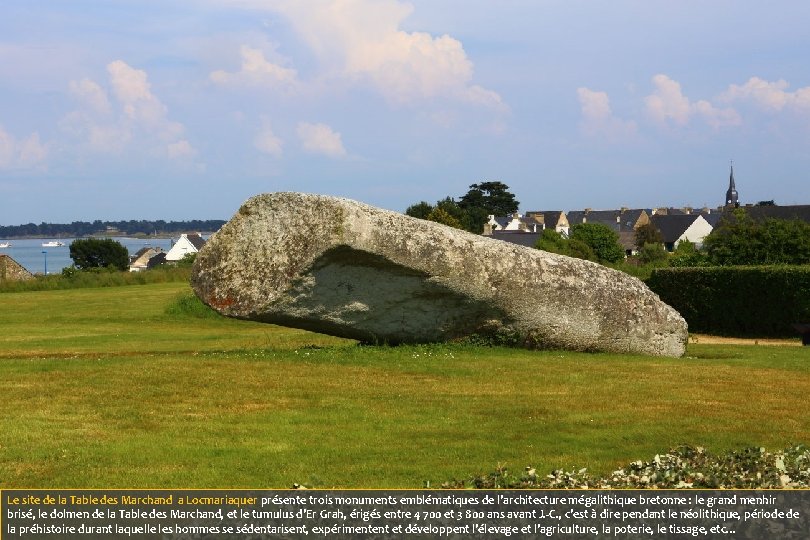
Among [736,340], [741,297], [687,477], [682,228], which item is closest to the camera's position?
[687,477]

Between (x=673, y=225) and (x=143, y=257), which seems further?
(x=143, y=257)

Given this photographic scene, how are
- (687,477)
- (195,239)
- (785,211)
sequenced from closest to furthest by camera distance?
1. (687,477)
2. (785,211)
3. (195,239)

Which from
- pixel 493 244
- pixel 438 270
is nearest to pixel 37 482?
pixel 438 270

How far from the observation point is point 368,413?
12.9 meters

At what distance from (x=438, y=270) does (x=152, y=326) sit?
1830 centimetres

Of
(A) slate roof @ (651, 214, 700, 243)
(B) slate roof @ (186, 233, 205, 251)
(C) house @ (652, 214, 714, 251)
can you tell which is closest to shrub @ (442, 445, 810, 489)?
(C) house @ (652, 214, 714, 251)

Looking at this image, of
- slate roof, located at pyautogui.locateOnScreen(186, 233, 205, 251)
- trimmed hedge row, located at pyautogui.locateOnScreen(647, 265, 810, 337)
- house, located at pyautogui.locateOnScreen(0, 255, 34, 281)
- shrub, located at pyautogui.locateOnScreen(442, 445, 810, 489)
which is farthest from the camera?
slate roof, located at pyautogui.locateOnScreen(186, 233, 205, 251)

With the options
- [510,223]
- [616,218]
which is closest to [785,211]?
[510,223]

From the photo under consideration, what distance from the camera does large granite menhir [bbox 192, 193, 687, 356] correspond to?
17172 millimetres

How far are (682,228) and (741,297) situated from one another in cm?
9932

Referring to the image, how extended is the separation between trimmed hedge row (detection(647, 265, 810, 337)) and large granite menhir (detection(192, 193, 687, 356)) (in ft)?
38.0

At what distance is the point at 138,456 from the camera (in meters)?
10.5

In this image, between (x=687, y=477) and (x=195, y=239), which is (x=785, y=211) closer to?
(x=195, y=239)

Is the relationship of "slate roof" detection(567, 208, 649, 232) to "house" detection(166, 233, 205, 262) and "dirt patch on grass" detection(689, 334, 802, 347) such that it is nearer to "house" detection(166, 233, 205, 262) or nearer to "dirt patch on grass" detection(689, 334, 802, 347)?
"house" detection(166, 233, 205, 262)
